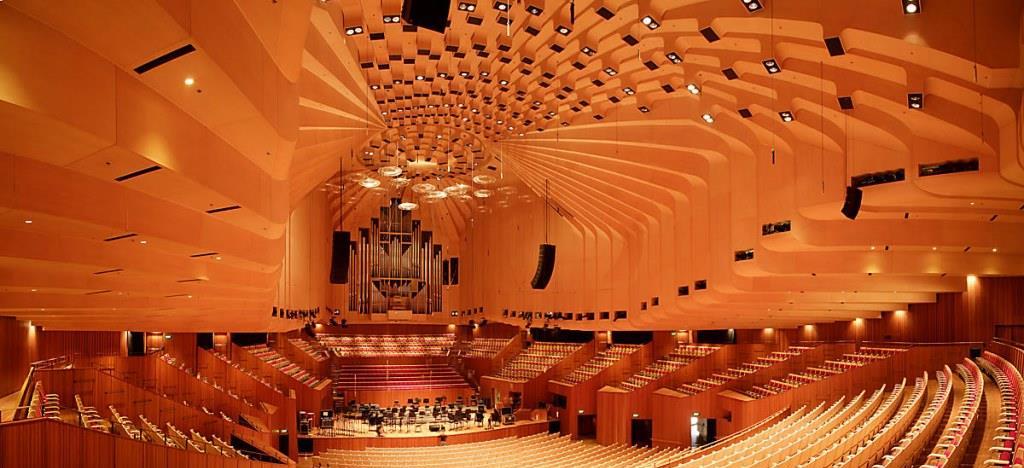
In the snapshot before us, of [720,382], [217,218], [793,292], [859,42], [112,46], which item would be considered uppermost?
[859,42]

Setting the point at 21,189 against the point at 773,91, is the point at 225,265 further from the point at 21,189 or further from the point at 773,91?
the point at 773,91

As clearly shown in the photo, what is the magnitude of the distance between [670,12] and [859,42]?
1875mm

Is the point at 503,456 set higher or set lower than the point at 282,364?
lower

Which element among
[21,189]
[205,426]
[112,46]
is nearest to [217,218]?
[21,189]

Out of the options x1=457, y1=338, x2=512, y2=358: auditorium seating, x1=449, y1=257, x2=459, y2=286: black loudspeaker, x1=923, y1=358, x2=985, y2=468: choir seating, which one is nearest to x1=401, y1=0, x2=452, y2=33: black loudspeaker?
x1=923, y1=358, x2=985, y2=468: choir seating

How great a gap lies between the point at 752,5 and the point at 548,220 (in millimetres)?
15981

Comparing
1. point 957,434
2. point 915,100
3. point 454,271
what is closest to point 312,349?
point 454,271

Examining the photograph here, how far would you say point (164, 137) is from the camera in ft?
12.9

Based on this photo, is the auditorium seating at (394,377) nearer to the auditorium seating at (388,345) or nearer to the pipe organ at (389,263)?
the auditorium seating at (388,345)

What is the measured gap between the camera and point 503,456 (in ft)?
49.4

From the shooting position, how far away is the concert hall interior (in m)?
4.27

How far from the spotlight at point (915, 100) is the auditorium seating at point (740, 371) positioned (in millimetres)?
11624

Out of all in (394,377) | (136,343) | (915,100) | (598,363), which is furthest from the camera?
(394,377)

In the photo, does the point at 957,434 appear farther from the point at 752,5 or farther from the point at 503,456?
the point at 503,456
